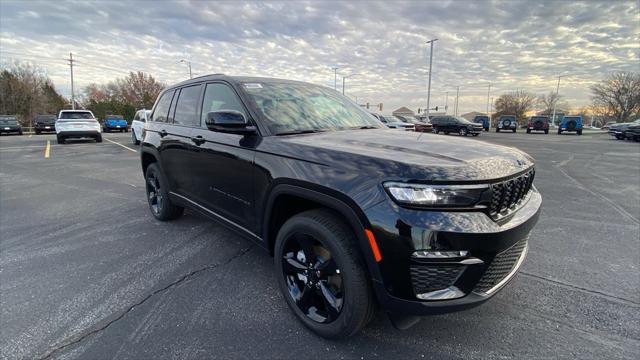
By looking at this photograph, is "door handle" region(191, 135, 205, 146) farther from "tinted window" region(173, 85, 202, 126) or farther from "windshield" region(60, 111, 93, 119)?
"windshield" region(60, 111, 93, 119)

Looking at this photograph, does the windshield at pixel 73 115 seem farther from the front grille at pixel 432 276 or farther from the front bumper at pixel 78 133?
the front grille at pixel 432 276

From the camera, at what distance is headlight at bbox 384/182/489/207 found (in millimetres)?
1782

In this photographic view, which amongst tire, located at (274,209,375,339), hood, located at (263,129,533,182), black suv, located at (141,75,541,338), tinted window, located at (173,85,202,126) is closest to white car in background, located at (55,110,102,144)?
tinted window, located at (173,85,202,126)

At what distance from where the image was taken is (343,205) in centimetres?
197

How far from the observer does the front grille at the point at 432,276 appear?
5.86ft

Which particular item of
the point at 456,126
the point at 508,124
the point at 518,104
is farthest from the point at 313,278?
the point at 518,104

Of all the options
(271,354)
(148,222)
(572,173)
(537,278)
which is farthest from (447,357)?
(572,173)

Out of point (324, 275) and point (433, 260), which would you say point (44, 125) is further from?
point (433, 260)

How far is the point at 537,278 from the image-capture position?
307 centimetres

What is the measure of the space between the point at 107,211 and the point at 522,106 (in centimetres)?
9347

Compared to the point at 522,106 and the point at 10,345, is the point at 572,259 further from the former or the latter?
the point at 522,106

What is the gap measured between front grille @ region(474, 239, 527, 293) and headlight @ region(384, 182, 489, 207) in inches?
16.7

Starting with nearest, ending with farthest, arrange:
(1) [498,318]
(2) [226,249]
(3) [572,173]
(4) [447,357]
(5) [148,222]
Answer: (4) [447,357], (1) [498,318], (2) [226,249], (5) [148,222], (3) [572,173]

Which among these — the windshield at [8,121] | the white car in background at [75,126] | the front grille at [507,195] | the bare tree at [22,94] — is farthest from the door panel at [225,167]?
the bare tree at [22,94]
